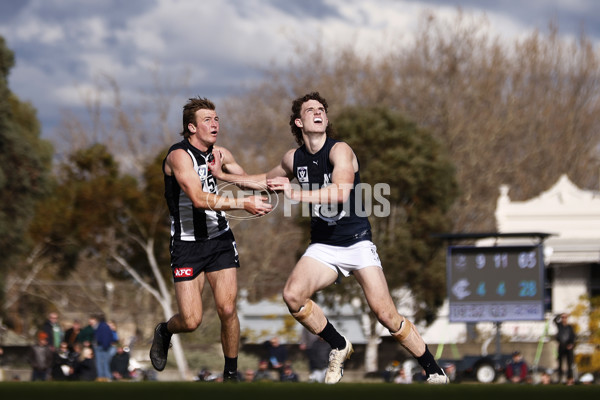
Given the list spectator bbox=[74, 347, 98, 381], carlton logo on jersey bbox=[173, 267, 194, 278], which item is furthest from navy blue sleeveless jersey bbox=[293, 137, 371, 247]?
spectator bbox=[74, 347, 98, 381]

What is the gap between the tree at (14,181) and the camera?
105 feet

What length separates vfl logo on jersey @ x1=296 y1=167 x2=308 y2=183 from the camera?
27.8ft

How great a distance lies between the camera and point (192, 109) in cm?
878

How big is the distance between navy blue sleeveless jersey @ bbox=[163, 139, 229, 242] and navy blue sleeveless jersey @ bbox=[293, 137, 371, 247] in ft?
2.65

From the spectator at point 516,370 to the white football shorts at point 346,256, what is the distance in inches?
537

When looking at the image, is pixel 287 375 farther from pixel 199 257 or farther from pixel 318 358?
pixel 199 257

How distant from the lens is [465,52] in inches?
2216

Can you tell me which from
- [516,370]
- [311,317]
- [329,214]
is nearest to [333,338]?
[311,317]

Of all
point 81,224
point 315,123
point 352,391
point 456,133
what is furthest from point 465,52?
point 352,391

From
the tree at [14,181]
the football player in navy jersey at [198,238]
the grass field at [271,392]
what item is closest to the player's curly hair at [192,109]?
the football player in navy jersey at [198,238]

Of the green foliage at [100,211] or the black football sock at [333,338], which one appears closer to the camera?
the black football sock at [333,338]

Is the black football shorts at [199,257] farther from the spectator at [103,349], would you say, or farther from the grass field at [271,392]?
the spectator at [103,349]

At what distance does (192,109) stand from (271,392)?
504 centimetres

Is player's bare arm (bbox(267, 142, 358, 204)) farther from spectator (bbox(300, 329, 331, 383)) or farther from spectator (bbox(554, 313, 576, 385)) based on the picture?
spectator (bbox(554, 313, 576, 385))
